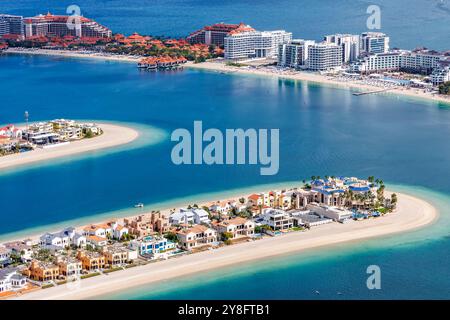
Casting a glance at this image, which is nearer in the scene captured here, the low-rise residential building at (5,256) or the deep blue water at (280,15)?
the low-rise residential building at (5,256)

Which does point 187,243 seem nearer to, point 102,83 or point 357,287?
point 357,287

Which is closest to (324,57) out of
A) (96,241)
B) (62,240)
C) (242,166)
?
(242,166)

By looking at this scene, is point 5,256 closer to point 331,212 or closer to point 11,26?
point 331,212

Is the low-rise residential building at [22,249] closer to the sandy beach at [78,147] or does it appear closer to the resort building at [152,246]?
the resort building at [152,246]

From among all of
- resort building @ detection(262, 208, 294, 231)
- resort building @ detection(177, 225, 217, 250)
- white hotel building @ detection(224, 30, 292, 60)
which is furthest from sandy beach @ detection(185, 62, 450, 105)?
resort building @ detection(177, 225, 217, 250)

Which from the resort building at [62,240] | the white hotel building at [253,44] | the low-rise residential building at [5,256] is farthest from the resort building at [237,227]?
the white hotel building at [253,44]
